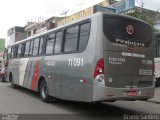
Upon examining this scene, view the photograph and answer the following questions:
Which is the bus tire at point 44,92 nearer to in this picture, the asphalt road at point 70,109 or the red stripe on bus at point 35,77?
the asphalt road at point 70,109

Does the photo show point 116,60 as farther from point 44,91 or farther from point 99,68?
point 44,91

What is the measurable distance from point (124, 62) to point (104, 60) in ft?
2.39

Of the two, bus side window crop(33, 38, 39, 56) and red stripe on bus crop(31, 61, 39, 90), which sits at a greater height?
bus side window crop(33, 38, 39, 56)

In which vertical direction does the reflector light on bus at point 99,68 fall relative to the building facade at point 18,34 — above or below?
below

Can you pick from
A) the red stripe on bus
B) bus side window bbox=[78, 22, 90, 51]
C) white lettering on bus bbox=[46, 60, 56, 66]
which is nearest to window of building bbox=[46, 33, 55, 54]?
white lettering on bus bbox=[46, 60, 56, 66]

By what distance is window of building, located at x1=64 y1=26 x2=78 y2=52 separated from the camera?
10180 millimetres

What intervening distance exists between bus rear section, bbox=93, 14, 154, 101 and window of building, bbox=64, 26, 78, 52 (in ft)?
4.65

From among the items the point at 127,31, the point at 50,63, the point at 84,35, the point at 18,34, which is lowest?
the point at 50,63

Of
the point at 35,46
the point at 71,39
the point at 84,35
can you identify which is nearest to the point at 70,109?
the point at 71,39

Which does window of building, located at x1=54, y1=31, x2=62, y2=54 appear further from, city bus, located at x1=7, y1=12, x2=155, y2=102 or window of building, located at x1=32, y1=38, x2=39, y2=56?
window of building, located at x1=32, y1=38, x2=39, y2=56

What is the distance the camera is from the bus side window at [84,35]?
948 cm

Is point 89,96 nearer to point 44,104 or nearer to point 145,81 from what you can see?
point 145,81

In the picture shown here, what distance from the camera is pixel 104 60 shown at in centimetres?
884

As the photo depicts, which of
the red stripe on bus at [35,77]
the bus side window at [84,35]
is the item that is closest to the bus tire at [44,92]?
the red stripe on bus at [35,77]
